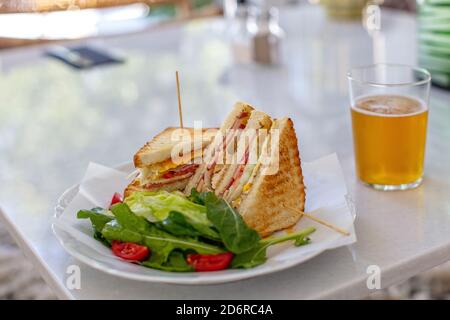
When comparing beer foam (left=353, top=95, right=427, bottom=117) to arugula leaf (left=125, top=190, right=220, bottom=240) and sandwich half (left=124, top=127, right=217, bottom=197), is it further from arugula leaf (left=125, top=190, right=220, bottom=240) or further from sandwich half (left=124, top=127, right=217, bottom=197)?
arugula leaf (left=125, top=190, right=220, bottom=240)

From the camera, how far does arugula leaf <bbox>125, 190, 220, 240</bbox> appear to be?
88cm

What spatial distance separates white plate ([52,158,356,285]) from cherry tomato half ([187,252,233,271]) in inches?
0.4

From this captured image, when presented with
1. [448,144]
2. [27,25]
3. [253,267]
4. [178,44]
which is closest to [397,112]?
[448,144]

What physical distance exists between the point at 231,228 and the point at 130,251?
0.14 meters

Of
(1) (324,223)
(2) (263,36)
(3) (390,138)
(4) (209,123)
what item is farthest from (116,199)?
(2) (263,36)

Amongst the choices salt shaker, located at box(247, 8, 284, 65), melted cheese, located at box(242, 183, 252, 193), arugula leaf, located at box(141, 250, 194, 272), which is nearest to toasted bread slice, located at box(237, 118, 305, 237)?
melted cheese, located at box(242, 183, 252, 193)

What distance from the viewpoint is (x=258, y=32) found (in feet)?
6.60

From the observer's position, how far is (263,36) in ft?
6.57

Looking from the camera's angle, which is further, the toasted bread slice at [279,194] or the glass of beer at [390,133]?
the glass of beer at [390,133]

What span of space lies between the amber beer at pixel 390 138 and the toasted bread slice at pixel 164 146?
26 centimetres

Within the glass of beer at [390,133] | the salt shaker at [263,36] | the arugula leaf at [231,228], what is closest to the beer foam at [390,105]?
the glass of beer at [390,133]

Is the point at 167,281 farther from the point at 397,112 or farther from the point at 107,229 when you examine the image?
the point at 397,112

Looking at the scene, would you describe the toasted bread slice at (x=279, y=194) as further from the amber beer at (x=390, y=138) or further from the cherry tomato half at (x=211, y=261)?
the amber beer at (x=390, y=138)

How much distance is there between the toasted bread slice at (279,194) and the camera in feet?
3.08
